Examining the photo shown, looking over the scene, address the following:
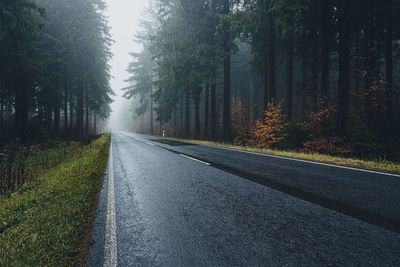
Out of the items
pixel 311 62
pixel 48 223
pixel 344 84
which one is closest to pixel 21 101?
pixel 48 223

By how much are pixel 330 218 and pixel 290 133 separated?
10092 millimetres

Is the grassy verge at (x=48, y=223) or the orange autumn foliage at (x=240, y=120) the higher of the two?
the orange autumn foliage at (x=240, y=120)

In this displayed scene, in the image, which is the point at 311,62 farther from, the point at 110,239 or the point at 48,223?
the point at 48,223

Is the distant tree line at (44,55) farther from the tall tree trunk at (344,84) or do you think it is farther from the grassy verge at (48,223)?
the tall tree trunk at (344,84)

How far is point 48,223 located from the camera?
288 cm

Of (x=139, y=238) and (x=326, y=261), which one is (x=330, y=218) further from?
(x=139, y=238)

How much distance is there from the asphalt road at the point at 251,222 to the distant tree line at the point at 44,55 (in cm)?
980

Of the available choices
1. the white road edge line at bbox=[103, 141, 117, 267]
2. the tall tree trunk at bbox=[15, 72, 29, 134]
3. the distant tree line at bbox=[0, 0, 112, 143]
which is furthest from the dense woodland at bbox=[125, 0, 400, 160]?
the tall tree trunk at bbox=[15, 72, 29, 134]

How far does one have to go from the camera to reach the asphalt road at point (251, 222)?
7.09 ft

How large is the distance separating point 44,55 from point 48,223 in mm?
18394

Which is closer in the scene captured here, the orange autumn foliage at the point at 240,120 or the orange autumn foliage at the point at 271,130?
the orange autumn foliage at the point at 271,130

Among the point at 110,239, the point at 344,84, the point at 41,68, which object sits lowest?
the point at 110,239

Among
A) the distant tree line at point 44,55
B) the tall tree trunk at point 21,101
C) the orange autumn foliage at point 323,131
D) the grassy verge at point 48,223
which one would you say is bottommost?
the grassy verge at point 48,223

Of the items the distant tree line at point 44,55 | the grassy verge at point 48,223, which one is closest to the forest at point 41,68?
the distant tree line at point 44,55
